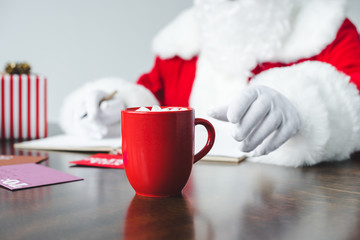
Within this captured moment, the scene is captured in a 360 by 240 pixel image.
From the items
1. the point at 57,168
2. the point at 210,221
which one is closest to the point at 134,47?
the point at 57,168

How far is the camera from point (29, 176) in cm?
67

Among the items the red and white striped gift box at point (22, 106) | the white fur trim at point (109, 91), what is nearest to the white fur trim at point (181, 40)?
the white fur trim at point (109, 91)

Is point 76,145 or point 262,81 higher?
point 262,81

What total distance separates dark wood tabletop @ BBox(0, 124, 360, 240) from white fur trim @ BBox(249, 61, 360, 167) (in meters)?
0.08

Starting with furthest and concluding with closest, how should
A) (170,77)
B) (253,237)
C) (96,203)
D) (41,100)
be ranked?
(170,77)
(41,100)
(96,203)
(253,237)

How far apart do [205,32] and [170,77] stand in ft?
1.30

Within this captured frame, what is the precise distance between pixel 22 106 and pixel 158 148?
870mm

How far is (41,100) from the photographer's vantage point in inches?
49.3

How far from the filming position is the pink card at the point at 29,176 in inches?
24.1

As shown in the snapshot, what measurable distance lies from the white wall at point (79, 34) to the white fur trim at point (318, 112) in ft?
5.53

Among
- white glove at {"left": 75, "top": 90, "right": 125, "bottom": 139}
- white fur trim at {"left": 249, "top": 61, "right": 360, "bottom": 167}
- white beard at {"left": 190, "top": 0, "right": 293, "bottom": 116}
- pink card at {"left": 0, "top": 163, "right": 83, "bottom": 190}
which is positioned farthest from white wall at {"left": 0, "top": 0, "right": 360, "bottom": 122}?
pink card at {"left": 0, "top": 163, "right": 83, "bottom": 190}

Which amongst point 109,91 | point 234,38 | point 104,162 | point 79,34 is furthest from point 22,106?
point 79,34

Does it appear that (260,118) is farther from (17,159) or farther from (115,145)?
(17,159)

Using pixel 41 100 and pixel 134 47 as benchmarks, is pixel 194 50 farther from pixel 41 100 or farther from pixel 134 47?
pixel 134 47
